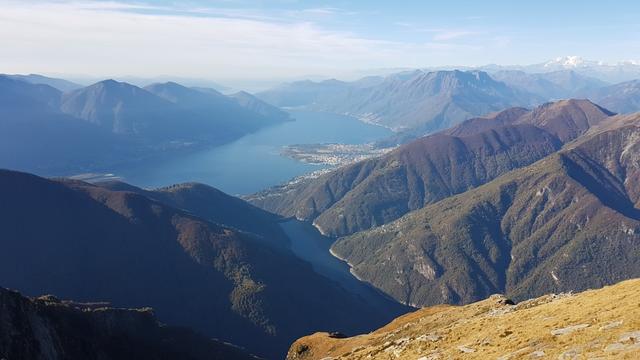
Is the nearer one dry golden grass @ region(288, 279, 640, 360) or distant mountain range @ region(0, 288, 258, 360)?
dry golden grass @ region(288, 279, 640, 360)

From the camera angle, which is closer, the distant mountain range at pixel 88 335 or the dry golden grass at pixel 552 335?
the dry golden grass at pixel 552 335

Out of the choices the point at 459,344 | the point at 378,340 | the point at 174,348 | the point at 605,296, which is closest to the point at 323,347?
the point at 378,340

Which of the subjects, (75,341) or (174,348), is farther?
(174,348)

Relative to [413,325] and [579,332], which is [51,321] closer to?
[413,325]

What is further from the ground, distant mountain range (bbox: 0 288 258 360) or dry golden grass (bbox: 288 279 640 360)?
dry golden grass (bbox: 288 279 640 360)

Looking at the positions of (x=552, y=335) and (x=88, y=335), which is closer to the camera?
(x=552, y=335)

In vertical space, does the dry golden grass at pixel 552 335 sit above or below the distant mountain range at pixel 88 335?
above

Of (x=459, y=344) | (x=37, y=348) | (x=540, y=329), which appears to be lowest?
(x=37, y=348)

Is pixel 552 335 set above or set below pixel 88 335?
above
